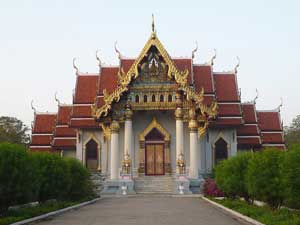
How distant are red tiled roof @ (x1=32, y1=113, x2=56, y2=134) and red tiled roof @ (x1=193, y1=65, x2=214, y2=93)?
35.7ft

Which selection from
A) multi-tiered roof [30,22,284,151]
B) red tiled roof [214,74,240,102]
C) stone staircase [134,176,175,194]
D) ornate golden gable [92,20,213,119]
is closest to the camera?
stone staircase [134,176,175,194]

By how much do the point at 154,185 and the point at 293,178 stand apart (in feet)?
63.6

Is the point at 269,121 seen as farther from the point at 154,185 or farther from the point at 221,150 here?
the point at 154,185

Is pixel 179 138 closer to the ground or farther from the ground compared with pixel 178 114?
closer to the ground

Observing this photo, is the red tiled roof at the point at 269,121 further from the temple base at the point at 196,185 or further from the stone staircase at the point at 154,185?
the stone staircase at the point at 154,185

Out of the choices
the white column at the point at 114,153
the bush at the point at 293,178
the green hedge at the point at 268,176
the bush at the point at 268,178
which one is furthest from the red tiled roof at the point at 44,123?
the bush at the point at 293,178

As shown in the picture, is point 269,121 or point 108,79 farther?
point 269,121

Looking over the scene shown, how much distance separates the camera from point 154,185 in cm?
3058

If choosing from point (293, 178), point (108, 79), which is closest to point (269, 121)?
point (108, 79)

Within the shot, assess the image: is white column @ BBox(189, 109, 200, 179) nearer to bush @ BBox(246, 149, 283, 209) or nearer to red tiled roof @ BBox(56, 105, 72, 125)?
red tiled roof @ BBox(56, 105, 72, 125)

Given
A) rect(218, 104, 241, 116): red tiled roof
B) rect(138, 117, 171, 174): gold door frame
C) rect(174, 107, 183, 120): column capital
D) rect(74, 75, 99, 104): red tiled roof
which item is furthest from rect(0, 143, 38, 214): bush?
Answer: rect(74, 75, 99, 104): red tiled roof

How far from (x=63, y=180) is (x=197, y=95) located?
13176 mm

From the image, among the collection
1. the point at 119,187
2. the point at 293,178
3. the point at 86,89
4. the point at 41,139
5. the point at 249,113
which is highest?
the point at 86,89

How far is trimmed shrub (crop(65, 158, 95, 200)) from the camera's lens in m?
22.1
